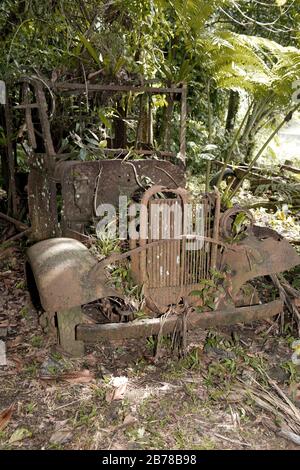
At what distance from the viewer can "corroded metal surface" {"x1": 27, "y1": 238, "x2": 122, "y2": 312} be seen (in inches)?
105

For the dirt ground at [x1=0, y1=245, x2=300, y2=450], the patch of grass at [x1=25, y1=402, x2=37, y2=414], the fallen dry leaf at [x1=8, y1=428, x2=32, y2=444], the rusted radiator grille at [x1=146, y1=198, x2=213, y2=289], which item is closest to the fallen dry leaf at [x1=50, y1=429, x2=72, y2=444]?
the dirt ground at [x1=0, y1=245, x2=300, y2=450]

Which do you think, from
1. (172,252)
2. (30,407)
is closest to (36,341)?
(30,407)

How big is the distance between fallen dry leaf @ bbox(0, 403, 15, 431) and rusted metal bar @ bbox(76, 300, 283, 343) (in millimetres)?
601

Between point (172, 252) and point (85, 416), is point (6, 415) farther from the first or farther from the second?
point (172, 252)

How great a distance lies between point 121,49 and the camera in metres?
4.64

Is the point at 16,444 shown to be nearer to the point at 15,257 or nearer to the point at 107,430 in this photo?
the point at 107,430

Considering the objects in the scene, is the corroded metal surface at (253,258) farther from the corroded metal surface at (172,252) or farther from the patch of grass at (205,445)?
the patch of grass at (205,445)

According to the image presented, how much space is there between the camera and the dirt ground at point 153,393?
2.37 m

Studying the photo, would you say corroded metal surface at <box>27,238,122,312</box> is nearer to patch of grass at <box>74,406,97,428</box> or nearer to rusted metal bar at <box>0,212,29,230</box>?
patch of grass at <box>74,406,97,428</box>

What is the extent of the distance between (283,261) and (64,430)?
200 centimetres

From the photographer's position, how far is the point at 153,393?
2.73 m

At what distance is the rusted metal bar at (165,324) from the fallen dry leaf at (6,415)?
0.60 m

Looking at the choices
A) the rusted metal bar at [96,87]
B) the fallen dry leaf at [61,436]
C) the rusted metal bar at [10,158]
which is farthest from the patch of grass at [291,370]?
the rusted metal bar at [10,158]
